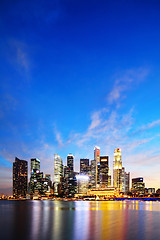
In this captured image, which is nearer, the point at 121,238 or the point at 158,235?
the point at 121,238

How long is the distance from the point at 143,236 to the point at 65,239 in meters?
12.9

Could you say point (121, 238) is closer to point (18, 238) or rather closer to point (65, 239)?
point (65, 239)

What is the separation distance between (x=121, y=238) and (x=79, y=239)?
245 inches

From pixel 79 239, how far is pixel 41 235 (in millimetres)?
7052

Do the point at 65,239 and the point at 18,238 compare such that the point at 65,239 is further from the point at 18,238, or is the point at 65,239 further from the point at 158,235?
the point at 158,235

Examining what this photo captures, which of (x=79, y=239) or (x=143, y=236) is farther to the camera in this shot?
(x=143, y=236)

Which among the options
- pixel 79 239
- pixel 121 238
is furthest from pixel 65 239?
pixel 121 238

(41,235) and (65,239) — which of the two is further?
(41,235)

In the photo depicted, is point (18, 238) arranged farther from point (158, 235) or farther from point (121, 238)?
point (158, 235)

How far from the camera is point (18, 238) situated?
37.4 m

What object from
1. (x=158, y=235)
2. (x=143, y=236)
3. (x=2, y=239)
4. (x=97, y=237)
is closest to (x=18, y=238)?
(x=2, y=239)

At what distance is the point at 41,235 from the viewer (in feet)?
132

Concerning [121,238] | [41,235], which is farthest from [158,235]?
[41,235]

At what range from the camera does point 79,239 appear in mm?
36656
